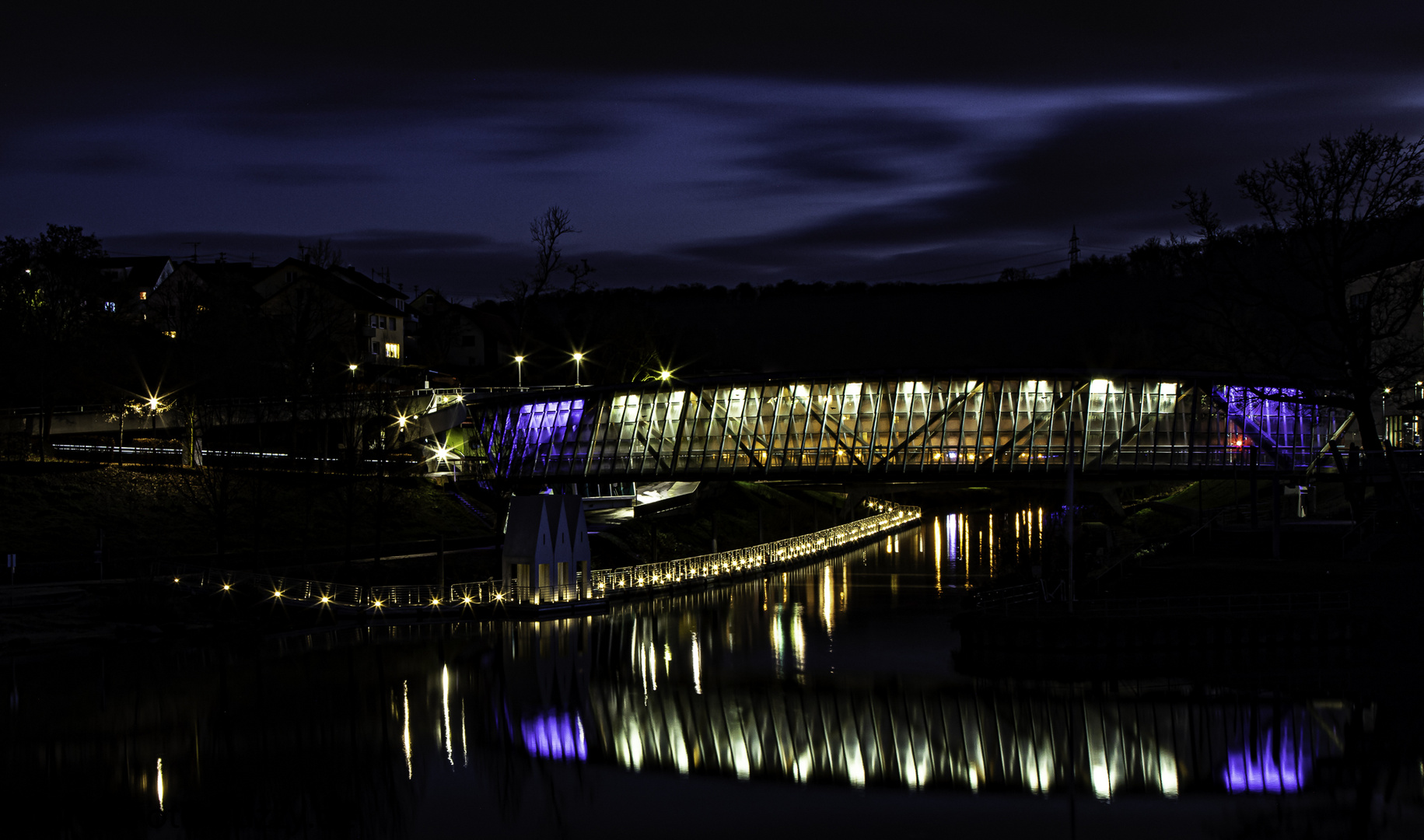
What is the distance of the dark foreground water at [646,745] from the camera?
2762 cm

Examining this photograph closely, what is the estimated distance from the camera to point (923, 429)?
7362 cm

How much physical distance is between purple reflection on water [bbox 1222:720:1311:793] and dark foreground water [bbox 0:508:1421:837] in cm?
9

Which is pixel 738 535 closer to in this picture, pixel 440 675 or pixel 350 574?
pixel 350 574

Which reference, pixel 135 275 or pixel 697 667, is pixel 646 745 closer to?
pixel 697 667

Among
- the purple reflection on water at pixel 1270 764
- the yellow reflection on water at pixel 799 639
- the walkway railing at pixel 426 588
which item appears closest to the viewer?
the purple reflection on water at pixel 1270 764

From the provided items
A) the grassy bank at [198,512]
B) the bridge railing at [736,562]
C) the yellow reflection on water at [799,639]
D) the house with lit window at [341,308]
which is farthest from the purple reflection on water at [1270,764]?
the house with lit window at [341,308]

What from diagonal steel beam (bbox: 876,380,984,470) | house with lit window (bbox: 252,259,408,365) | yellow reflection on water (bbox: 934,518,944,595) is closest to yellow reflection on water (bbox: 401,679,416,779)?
yellow reflection on water (bbox: 934,518,944,595)

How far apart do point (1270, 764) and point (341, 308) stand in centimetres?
8696

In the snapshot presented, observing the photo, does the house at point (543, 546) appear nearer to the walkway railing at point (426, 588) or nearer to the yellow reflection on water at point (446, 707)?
the walkway railing at point (426, 588)

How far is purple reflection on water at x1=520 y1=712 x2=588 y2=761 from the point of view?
108 feet

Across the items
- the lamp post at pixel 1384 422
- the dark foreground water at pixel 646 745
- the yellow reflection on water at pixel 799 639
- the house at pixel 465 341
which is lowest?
the yellow reflection on water at pixel 799 639

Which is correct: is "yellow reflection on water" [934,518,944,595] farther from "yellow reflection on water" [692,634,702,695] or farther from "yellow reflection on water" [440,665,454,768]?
"yellow reflection on water" [440,665,454,768]

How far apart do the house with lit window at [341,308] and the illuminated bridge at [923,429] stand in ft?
87.6

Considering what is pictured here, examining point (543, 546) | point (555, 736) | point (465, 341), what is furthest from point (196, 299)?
point (555, 736)
